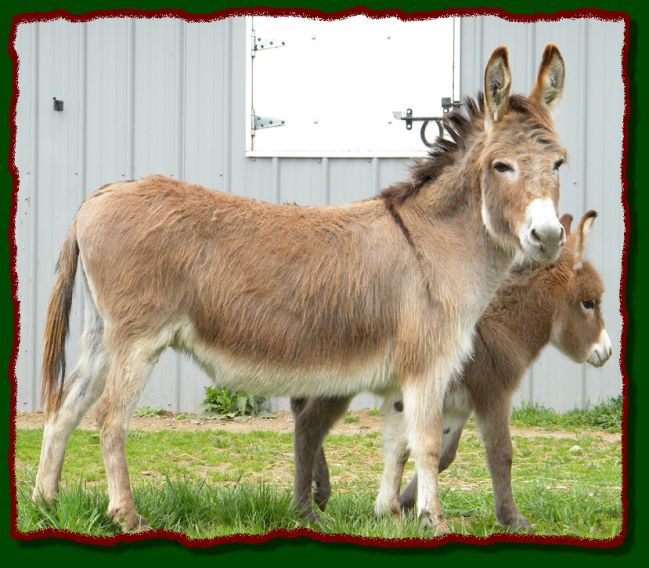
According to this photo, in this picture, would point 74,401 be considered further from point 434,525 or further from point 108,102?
point 108,102

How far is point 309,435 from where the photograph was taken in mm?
5418

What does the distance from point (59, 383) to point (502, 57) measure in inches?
118

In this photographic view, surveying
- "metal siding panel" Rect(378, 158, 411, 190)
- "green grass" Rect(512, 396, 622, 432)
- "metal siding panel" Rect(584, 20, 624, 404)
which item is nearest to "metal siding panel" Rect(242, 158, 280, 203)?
"metal siding panel" Rect(378, 158, 411, 190)

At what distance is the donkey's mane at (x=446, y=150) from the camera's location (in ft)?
17.2

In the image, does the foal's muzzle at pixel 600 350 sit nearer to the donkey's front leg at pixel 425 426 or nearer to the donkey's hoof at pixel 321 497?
the donkey's front leg at pixel 425 426

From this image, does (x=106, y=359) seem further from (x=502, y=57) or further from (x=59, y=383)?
(x=502, y=57)

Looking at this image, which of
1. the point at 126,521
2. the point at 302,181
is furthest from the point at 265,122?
the point at 126,521

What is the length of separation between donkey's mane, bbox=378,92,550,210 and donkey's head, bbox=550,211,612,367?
115 centimetres

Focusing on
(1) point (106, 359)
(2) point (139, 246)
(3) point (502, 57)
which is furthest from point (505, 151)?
(1) point (106, 359)

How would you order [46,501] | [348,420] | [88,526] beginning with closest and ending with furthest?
[88,526]
[46,501]
[348,420]

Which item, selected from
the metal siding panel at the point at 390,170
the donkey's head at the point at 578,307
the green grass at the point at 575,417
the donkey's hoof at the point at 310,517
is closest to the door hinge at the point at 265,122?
the metal siding panel at the point at 390,170

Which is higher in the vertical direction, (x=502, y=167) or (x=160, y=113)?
(x=160, y=113)

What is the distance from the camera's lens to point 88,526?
4.68 metres

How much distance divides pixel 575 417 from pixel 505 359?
4.31m
